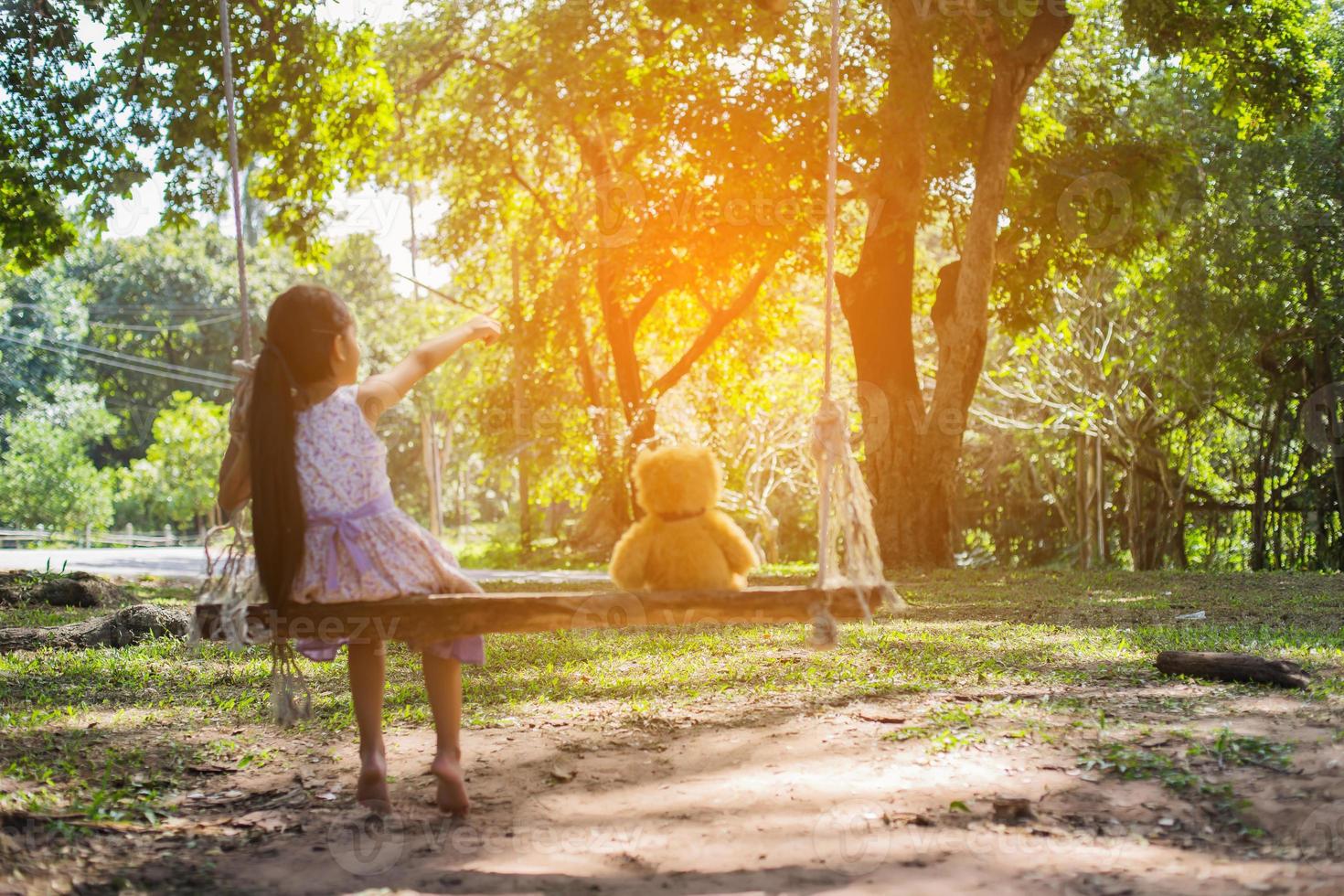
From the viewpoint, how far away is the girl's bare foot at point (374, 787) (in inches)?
149

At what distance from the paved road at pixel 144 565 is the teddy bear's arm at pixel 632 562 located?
9709 mm

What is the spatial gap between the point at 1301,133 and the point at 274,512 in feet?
44.2

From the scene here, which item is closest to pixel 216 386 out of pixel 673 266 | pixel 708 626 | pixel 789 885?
pixel 673 266

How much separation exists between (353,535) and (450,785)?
78 centimetres

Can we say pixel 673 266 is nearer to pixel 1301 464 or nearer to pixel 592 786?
pixel 1301 464

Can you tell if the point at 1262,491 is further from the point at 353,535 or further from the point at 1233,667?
the point at 353,535

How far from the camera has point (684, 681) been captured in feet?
19.7

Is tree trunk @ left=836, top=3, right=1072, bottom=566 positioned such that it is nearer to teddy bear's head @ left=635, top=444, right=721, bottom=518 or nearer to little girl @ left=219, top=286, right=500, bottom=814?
teddy bear's head @ left=635, top=444, right=721, bottom=518

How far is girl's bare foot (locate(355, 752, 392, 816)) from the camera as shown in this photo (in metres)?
3.78

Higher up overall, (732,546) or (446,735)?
(732,546)

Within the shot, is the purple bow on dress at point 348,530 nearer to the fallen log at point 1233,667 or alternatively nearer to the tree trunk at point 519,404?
the fallen log at point 1233,667

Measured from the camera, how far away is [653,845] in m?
3.46

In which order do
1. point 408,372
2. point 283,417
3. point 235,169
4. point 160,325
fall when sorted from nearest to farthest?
point 283,417, point 408,372, point 235,169, point 160,325

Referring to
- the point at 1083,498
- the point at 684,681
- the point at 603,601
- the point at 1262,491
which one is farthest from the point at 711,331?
the point at 603,601
